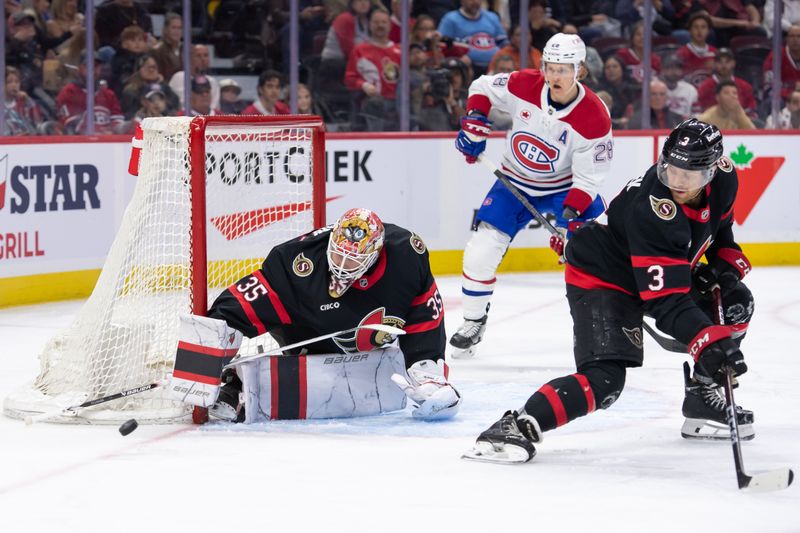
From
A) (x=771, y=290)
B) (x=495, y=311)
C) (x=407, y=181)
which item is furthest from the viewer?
(x=407, y=181)

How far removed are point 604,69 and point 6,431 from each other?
4945mm

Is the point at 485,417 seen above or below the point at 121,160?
below

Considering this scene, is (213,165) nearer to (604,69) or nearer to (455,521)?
(455,521)

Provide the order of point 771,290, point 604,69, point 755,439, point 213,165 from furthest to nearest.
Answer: point 604,69, point 771,290, point 213,165, point 755,439

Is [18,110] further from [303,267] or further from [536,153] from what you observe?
[303,267]

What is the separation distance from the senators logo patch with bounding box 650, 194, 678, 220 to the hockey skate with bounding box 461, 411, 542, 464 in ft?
1.78

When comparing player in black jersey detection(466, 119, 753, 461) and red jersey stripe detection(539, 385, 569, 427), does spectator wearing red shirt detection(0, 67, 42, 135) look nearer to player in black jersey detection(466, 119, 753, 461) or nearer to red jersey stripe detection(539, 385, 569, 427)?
player in black jersey detection(466, 119, 753, 461)

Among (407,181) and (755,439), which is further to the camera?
(407,181)

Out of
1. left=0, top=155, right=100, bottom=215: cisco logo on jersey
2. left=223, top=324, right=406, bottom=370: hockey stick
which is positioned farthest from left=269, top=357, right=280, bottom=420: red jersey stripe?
left=0, top=155, right=100, bottom=215: cisco logo on jersey

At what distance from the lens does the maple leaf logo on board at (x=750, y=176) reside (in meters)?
7.36

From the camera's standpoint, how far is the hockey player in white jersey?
15.6ft

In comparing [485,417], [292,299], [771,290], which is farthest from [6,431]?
[771,290]

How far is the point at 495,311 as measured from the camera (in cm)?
585

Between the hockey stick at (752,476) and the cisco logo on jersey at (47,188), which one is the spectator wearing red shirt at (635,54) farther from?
the hockey stick at (752,476)
